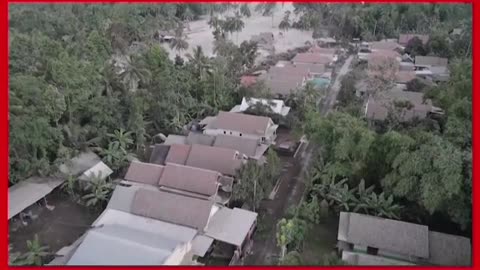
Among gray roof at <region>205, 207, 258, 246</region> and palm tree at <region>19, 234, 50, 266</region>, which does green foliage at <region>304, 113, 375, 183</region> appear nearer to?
gray roof at <region>205, 207, 258, 246</region>

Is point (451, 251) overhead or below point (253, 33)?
below

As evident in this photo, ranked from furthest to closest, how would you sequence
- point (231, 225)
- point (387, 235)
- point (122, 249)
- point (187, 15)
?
point (187, 15) < point (231, 225) < point (387, 235) < point (122, 249)

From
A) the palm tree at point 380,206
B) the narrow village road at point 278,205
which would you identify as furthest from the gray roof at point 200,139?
the palm tree at point 380,206

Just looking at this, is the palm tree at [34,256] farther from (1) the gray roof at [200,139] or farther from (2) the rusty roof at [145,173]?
(1) the gray roof at [200,139]

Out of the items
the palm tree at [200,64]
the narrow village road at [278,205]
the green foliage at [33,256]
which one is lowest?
the narrow village road at [278,205]

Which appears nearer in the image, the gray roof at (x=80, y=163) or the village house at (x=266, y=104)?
the gray roof at (x=80, y=163)

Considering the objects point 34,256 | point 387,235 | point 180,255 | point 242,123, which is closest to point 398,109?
point 242,123

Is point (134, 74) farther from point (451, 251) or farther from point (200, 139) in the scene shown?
point (451, 251)

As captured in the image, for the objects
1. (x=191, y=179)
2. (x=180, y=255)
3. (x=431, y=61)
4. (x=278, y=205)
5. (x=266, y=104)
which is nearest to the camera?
(x=180, y=255)
